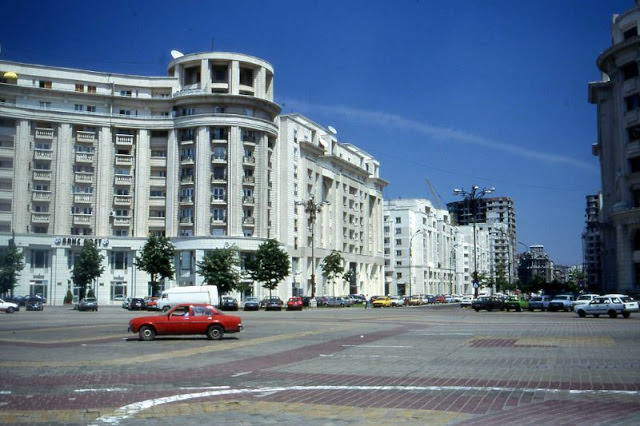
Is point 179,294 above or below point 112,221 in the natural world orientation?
below

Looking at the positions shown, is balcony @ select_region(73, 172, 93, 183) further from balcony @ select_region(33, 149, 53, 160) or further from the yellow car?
the yellow car

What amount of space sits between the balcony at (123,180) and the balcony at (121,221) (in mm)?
4451

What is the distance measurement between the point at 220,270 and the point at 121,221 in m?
18.0

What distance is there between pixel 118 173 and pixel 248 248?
19.5 metres

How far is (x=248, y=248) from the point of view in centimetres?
8006

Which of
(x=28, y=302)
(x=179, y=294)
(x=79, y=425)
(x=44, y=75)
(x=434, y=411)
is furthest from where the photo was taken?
(x=44, y=75)

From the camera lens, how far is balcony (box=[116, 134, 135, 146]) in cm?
7950

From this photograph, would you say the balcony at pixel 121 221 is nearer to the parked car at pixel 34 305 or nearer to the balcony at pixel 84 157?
the balcony at pixel 84 157

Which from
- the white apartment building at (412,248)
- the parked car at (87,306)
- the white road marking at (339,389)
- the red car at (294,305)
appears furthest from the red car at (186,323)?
the white apartment building at (412,248)

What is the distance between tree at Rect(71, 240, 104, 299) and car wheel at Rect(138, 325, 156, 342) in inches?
2092

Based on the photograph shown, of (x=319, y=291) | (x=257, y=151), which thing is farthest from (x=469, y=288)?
(x=257, y=151)

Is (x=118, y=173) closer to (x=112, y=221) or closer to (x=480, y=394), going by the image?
(x=112, y=221)

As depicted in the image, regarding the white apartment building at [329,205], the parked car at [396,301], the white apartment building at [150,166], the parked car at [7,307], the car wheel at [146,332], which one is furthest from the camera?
the white apartment building at [329,205]

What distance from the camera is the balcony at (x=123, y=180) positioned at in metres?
79.8
